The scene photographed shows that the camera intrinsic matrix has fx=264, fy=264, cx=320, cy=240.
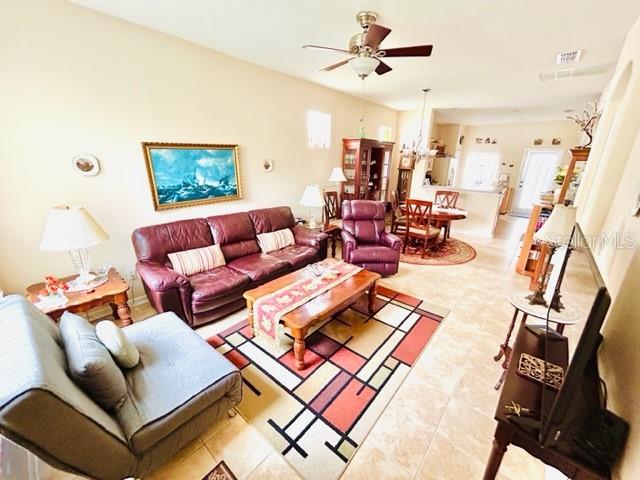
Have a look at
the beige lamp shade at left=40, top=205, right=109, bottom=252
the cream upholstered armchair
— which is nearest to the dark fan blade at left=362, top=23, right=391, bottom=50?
the cream upholstered armchair

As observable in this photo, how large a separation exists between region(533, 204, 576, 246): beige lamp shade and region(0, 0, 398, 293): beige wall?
11.0ft

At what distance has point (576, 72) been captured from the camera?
3.32m

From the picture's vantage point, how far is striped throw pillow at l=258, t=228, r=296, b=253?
350 centimetres

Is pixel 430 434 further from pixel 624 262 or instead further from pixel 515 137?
pixel 515 137

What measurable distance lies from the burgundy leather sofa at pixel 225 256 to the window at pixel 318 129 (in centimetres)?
157

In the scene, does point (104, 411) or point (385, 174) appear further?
point (385, 174)

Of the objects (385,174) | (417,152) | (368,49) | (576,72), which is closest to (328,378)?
(368,49)

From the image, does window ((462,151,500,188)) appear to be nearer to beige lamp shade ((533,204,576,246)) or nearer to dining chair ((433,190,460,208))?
dining chair ((433,190,460,208))

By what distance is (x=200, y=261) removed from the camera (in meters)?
2.88

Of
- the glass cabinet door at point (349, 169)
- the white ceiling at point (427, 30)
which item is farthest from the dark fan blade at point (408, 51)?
the glass cabinet door at point (349, 169)

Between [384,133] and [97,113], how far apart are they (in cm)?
551

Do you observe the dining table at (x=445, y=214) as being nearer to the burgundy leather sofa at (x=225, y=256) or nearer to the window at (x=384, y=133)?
the burgundy leather sofa at (x=225, y=256)

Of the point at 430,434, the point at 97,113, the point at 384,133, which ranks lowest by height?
the point at 430,434

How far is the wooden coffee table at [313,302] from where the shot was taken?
2.05 meters
